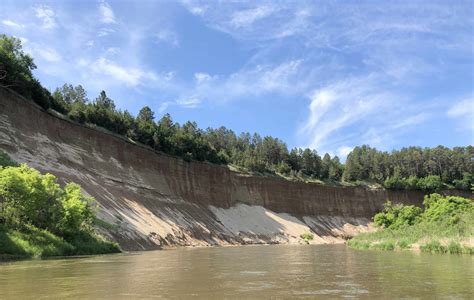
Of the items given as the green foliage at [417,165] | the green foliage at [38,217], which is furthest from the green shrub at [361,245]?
the green foliage at [417,165]

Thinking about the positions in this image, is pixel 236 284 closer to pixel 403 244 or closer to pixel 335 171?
pixel 403 244

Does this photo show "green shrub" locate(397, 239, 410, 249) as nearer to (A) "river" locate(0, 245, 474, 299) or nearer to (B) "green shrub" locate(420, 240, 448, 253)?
(B) "green shrub" locate(420, 240, 448, 253)

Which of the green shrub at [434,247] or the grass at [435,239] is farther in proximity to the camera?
the green shrub at [434,247]

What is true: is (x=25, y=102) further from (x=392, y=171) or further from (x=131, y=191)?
→ (x=392, y=171)

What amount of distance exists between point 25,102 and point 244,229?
40119 mm

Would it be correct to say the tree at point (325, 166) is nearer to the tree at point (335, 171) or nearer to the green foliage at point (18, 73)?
the tree at point (335, 171)

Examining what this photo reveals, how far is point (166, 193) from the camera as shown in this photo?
70875mm

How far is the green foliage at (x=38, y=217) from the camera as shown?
101 feet

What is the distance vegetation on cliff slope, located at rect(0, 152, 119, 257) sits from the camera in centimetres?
3047

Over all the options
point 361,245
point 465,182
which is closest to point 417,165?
point 465,182

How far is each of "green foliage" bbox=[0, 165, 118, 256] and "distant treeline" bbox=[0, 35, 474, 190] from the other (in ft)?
86.2

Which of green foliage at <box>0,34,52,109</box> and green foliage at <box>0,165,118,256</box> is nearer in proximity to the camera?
green foliage at <box>0,165,118,256</box>

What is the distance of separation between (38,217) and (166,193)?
37.3m

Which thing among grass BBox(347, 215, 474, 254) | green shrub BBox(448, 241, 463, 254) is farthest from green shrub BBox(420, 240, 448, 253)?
green shrub BBox(448, 241, 463, 254)
